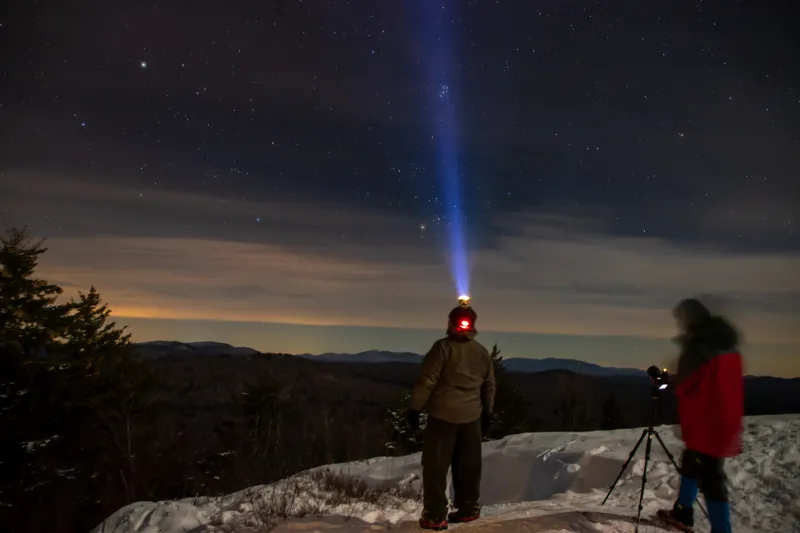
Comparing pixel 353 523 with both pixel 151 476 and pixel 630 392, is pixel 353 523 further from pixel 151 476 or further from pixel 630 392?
pixel 630 392

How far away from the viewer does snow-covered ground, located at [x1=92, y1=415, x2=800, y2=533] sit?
6344mm

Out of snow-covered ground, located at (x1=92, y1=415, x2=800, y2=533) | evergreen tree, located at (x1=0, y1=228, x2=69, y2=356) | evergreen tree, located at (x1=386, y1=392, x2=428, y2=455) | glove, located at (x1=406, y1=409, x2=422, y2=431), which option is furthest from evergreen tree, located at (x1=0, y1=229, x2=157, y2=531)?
glove, located at (x1=406, y1=409, x2=422, y2=431)

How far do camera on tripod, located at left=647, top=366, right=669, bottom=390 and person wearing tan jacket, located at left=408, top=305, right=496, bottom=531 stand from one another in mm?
1632

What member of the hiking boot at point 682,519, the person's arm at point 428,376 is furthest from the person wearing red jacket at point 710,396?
the person's arm at point 428,376

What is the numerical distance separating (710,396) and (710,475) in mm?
728

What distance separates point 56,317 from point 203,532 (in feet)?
88.4

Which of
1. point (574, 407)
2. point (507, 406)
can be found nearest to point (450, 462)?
point (507, 406)

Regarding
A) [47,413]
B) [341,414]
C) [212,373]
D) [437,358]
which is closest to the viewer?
[437,358]

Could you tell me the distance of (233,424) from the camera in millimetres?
48719

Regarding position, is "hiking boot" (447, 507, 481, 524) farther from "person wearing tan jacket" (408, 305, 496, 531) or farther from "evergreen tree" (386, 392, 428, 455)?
"evergreen tree" (386, 392, 428, 455)

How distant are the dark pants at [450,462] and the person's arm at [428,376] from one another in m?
0.30

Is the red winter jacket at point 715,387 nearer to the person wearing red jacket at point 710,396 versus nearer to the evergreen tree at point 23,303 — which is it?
the person wearing red jacket at point 710,396

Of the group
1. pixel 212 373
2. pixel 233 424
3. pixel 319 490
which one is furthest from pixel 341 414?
pixel 319 490

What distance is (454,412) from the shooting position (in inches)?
250
